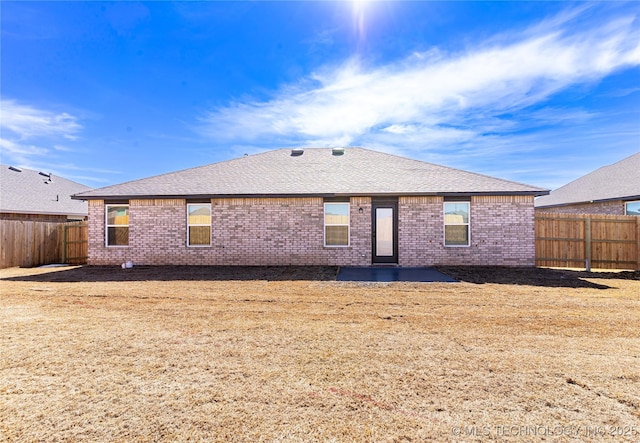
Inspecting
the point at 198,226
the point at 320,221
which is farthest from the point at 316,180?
the point at 198,226

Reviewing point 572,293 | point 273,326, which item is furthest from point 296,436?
point 572,293

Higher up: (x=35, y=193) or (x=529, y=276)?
(x=35, y=193)

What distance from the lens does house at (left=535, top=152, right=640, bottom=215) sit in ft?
53.0

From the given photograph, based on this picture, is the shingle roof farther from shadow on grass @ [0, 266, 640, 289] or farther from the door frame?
shadow on grass @ [0, 266, 640, 289]

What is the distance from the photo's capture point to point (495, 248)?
41.4 feet

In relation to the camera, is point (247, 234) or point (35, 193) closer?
point (247, 234)

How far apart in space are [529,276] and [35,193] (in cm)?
2689

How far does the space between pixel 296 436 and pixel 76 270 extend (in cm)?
1394

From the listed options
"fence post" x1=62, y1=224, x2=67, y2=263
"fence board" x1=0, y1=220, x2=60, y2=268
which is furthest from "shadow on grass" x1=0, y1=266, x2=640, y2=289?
"fence post" x1=62, y1=224, x2=67, y2=263

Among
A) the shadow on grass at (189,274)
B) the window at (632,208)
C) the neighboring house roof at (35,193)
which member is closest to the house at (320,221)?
the shadow on grass at (189,274)

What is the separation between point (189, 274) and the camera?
37.9ft

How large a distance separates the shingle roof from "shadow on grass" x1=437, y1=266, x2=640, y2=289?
2.86 m

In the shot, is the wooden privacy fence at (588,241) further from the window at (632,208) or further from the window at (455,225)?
the window at (632,208)

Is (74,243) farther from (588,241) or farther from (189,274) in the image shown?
(588,241)
